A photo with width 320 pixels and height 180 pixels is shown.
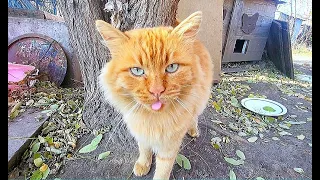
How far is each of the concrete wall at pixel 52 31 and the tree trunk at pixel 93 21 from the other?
0.06 ft

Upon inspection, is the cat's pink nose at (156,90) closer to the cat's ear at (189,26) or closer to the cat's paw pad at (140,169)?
the cat's ear at (189,26)

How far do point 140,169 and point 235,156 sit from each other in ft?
1.15

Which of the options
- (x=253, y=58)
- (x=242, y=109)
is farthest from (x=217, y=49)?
(x=242, y=109)

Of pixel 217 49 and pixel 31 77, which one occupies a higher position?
pixel 217 49

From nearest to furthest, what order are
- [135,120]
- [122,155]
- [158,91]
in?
[158,91]
[135,120]
[122,155]

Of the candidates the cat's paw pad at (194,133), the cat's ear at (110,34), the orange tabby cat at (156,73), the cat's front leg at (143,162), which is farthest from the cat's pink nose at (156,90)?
the cat's paw pad at (194,133)

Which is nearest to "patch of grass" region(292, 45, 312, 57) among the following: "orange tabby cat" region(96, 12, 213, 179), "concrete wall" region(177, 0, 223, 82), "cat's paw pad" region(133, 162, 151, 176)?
"concrete wall" region(177, 0, 223, 82)

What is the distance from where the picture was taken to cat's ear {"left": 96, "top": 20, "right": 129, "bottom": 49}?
17.5 inches

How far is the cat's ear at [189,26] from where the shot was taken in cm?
46

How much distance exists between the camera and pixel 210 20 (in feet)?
2.17

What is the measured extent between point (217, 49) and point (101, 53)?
0.42 metres

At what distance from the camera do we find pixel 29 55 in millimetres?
527

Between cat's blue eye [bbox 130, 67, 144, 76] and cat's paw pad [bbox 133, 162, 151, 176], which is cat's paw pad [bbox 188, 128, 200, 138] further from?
cat's blue eye [bbox 130, 67, 144, 76]
